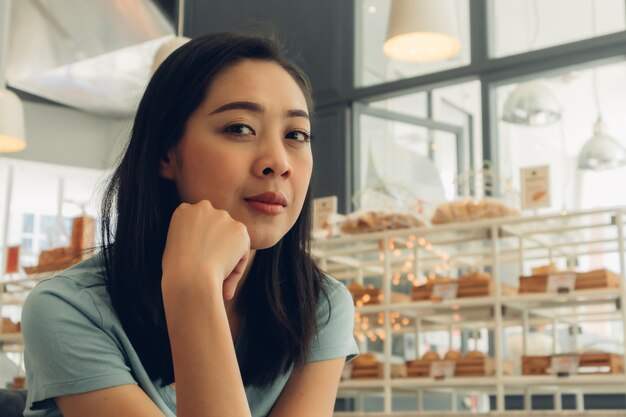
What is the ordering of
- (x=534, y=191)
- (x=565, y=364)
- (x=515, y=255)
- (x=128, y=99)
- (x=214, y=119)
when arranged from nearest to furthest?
1. (x=214, y=119)
2. (x=565, y=364)
3. (x=534, y=191)
4. (x=515, y=255)
5. (x=128, y=99)

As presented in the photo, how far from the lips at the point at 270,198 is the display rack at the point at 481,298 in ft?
10.2

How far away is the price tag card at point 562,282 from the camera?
417cm

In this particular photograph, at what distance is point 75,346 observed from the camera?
3.61 ft

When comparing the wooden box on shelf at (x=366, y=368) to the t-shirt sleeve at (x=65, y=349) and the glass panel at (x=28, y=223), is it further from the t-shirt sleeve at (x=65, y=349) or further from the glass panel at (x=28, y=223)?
the glass panel at (x=28, y=223)

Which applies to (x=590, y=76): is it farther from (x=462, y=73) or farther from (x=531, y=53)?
(x=462, y=73)

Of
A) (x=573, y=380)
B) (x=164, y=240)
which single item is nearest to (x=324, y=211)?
(x=573, y=380)

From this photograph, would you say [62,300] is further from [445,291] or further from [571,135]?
[571,135]

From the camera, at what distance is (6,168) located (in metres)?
9.70

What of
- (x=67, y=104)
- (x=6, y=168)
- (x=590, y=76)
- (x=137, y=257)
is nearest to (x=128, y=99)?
(x=67, y=104)

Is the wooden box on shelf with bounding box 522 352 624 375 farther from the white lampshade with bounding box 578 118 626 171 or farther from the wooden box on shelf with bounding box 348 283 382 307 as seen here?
the white lampshade with bounding box 578 118 626 171

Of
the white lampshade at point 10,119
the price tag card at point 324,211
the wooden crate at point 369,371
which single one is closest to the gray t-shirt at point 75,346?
the wooden crate at point 369,371

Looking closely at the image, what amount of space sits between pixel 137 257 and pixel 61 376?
0.64ft

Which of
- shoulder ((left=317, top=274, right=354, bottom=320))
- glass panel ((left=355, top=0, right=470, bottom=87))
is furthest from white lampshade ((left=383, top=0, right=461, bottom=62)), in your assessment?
shoulder ((left=317, top=274, right=354, bottom=320))

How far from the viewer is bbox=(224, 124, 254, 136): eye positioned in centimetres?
118
